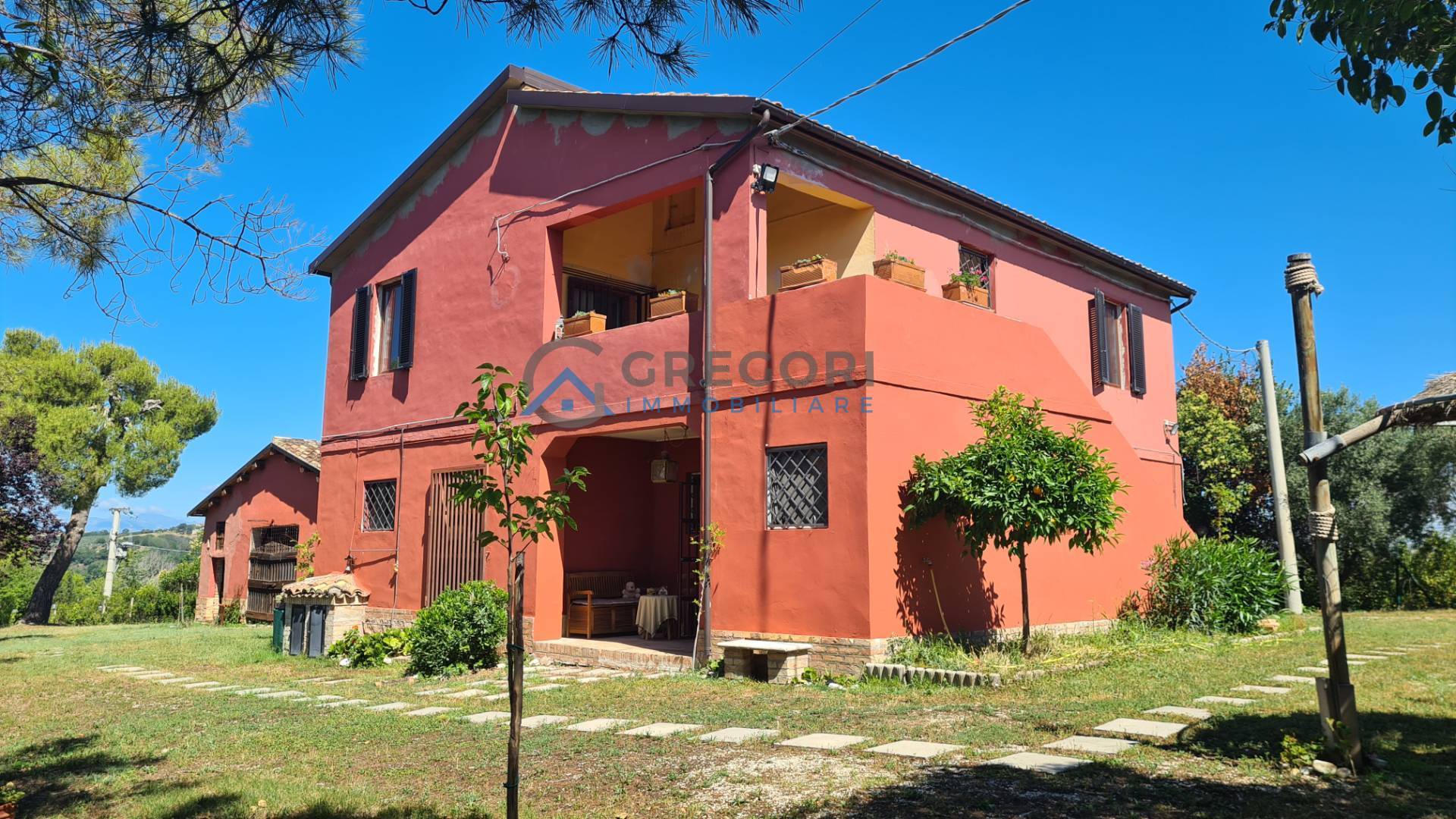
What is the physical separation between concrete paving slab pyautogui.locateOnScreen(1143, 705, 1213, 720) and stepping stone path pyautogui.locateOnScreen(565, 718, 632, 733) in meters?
3.86

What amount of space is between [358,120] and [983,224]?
28.0ft

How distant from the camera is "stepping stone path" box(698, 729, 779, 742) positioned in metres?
6.60

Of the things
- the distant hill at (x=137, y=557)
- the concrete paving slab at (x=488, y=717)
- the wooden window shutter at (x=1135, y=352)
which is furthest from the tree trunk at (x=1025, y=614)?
the distant hill at (x=137, y=557)

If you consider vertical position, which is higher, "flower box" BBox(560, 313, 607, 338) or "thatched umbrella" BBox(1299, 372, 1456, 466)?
"flower box" BBox(560, 313, 607, 338)

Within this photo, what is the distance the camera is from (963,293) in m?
11.6

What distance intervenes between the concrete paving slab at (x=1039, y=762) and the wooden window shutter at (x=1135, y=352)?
11337 millimetres

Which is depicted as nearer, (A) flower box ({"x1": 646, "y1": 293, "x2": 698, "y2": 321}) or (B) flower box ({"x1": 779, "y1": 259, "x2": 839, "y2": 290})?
(B) flower box ({"x1": 779, "y1": 259, "x2": 839, "y2": 290})

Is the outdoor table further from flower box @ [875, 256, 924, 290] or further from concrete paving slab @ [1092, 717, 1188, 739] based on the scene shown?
concrete paving slab @ [1092, 717, 1188, 739]

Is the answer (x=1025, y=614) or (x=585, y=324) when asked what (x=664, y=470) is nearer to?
(x=585, y=324)

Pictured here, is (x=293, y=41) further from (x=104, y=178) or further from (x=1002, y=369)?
(x=1002, y=369)

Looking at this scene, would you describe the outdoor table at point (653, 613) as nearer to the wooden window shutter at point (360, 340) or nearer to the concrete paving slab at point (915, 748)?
the wooden window shutter at point (360, 340)

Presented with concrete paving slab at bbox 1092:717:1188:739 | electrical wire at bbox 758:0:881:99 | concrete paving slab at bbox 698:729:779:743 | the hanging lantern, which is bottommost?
concrete paving slab at bbox 698:729:779:743

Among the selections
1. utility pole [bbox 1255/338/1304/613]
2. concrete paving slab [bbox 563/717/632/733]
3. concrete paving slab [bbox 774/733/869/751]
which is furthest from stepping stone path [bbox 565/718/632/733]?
utility pole [bbox 1255/338/1304/613]

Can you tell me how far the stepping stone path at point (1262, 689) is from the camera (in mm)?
7890
